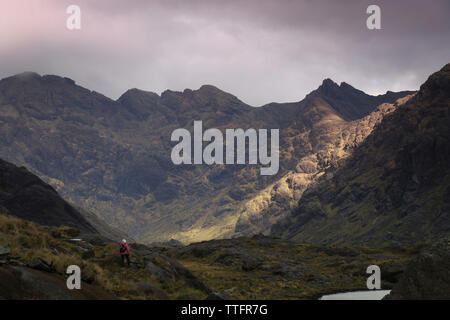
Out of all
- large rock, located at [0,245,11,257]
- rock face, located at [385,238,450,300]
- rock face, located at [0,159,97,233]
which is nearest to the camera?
rock face, located at [385,238,450,300]

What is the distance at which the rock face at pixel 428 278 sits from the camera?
18469 mm

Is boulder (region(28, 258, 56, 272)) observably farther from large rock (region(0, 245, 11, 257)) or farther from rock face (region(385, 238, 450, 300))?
rock face (region(385, 238, 450, 300))

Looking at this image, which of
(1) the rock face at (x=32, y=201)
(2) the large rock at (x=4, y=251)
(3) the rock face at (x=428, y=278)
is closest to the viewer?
(3) the rock face at (x=428, y=278)

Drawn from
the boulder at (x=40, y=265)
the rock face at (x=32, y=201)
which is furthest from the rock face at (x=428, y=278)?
the rock face at (x=32, y=201)

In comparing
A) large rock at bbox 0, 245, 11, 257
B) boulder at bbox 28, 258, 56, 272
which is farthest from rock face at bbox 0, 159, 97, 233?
boulder at bbox 28, 258, 56, 272

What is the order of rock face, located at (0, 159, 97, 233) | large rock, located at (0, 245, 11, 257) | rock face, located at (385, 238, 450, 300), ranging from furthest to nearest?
rock face, located at (0, 159, 97, 233)
large rock, located at (0, 245, 11, 257)
rock face, located at (385, 238, 450, 300)

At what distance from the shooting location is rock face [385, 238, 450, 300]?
18.5 meters

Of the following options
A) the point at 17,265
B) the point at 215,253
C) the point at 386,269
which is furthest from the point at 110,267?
the point at 215,253

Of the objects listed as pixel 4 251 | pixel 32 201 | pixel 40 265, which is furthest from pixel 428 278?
pixel 32 201

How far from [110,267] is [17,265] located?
519 inches

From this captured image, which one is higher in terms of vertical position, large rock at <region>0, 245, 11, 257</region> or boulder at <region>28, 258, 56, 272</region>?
large rock at <region>0, 245, 11, 257</region>

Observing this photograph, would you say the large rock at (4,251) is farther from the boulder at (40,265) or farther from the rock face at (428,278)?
the rock face at (428,278)
